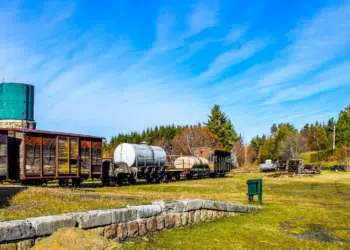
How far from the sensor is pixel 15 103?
19.8m

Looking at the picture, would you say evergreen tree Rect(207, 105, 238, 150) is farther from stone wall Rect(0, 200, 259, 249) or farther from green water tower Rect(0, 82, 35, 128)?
stone wall Rect(0, 200, 259, 249)

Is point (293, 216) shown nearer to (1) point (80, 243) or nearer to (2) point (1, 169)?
(1) point (80, 243)

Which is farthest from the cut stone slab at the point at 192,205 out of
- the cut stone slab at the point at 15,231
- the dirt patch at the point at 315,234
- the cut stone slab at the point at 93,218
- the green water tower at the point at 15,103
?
the green water tower at the point at 15,103

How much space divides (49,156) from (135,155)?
10.6m

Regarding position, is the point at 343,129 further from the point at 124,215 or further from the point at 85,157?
the point at 124,215

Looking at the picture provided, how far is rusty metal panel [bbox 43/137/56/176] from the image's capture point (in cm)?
2358

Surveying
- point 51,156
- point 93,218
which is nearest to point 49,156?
point 51,156

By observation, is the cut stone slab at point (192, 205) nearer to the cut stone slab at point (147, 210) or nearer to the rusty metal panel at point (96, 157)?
the cut stone slab at point (147, 210)

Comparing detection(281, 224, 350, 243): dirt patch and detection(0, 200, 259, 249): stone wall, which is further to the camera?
detection(281, 224, 350, 243): dirt patch

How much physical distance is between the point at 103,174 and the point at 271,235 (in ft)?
68.1

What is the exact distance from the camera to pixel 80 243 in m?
6.38

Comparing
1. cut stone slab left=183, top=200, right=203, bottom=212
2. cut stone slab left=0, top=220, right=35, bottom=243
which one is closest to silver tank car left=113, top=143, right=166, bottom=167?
cut stone slab left=183, top=200, right=203, bottom=212

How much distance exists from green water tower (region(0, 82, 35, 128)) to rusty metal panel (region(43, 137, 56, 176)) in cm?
247

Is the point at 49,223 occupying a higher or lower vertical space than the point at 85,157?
lower
